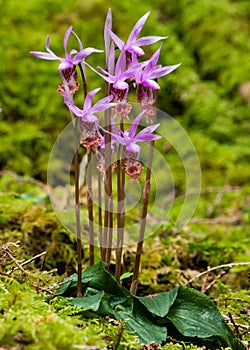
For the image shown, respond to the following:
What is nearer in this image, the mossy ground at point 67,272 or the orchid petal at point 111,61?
the mossy ground at point 67,272

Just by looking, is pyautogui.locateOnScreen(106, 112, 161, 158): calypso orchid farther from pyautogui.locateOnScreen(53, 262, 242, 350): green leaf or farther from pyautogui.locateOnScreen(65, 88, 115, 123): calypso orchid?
pyautogui.locateOnScreen(53, 262, 242, 350): green leaf

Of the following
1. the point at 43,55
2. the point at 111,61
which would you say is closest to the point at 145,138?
the point at 111,61

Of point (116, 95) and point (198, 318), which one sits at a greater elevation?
point (116, 95)

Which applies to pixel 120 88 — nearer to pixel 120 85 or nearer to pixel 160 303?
pixel 120 85

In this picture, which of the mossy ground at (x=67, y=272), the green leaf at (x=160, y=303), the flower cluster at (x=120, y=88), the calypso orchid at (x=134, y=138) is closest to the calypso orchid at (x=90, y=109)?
the flower cluster at (x=120, y=88)

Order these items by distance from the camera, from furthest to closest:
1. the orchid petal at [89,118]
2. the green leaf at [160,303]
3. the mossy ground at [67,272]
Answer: the green leaf at [160,303] → the orchid petal at [89,118] → the mossy ground at [67,272]

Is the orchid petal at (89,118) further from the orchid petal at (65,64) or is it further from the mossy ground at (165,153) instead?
the mossy ground at (165,153)

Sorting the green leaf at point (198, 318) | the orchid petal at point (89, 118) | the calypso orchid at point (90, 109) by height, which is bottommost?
the green leaf at point (198, 318)

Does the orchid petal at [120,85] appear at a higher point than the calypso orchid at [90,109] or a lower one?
higher

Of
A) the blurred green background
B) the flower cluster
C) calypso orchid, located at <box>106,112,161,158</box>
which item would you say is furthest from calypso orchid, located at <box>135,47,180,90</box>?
the blurred green background

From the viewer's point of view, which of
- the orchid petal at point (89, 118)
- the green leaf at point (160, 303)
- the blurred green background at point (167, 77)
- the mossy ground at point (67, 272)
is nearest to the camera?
the mossy ground at point (67, 272)
